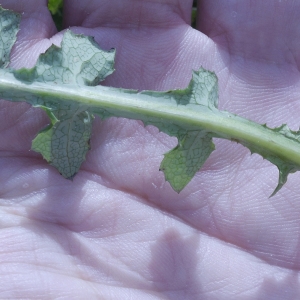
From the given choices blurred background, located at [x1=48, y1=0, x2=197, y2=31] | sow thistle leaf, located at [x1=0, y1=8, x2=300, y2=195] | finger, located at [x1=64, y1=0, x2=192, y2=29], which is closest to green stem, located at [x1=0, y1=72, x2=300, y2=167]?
sow thistle leaf, located at [x1=0, y1=8, x2=300, y2=195]

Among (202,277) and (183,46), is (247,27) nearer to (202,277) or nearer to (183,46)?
(183,46)

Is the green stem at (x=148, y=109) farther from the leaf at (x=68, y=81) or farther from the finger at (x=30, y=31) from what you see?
the finger at (x=30, y=31)

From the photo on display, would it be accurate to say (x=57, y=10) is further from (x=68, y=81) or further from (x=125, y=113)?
(x=125, y=113)

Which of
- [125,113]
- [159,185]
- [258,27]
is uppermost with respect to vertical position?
[258,27]

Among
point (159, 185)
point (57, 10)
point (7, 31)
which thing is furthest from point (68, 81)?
point (57, 10)

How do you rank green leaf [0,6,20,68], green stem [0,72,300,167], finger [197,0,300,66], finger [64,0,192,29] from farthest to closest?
1. finger [197,0,300,66]
2. finger [64,0,192,29]
3. green leaf [0,6,20,68]
4. green stem [0,72,300,167]

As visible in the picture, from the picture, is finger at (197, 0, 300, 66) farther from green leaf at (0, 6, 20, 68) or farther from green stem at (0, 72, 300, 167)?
green leaf at (0, 6, 20, 68)
